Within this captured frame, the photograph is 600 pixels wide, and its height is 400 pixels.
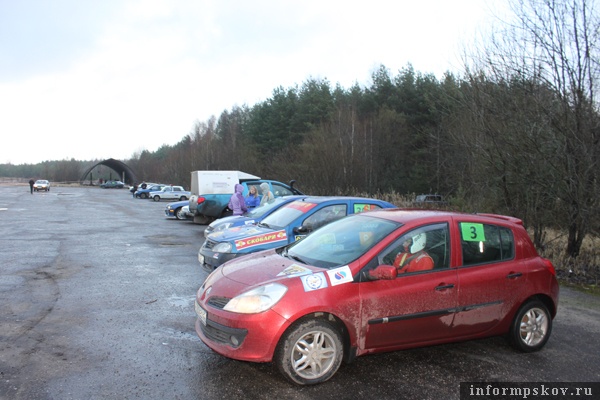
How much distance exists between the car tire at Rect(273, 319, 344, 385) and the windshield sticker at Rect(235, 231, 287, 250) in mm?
3392

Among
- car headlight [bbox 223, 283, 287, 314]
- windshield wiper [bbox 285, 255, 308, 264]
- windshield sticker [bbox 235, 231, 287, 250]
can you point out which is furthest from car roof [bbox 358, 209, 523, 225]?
windshield sticker [bbox 235, 231, 287, 250]

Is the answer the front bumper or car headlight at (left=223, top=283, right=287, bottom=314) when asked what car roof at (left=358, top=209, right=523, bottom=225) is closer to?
car headlight at (left=223, top=283, right=287, bottom=314)

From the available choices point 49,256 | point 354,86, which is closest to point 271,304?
point 49,256

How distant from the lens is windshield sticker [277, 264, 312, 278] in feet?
13.7

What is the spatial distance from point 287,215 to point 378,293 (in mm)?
4243

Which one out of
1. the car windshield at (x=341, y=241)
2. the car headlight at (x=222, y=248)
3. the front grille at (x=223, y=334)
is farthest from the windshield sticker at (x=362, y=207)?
the front grille at (x=223, y=334)

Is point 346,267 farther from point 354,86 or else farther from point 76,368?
point 354,86

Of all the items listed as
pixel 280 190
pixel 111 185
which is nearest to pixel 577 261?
pixel 280 190

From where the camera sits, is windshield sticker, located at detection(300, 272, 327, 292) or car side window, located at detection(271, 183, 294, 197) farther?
car side window, located at detection(271, 183, 294, 197)

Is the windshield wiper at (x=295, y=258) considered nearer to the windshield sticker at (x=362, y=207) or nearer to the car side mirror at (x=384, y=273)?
the car side mirror at (x=384, y=273)

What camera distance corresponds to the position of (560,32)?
905 centimetres

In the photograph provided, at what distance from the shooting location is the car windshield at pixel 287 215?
314 inches

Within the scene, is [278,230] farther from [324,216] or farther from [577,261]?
[577,261]

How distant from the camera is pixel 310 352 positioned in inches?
155
